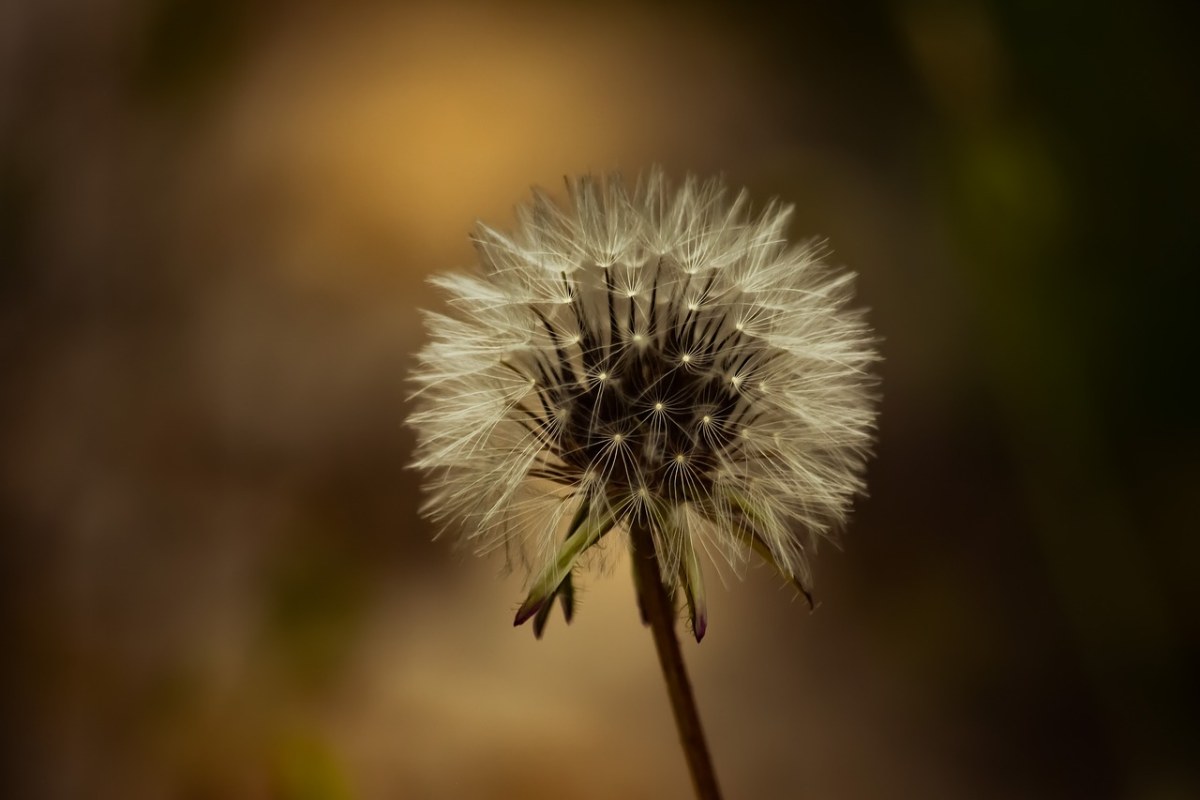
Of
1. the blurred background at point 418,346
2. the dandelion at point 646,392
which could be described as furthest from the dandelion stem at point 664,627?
the blurred background at point 418,346

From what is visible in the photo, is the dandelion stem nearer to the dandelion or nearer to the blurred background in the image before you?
the dandelion

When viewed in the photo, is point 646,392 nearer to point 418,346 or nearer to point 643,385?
point 643,385

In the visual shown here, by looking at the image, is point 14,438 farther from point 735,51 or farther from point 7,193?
point 735,51

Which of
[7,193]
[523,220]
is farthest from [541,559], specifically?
[7,193]

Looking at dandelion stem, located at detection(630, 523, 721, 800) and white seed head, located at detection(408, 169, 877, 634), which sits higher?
white seed head, located at detection(408, 169, 877, 634)

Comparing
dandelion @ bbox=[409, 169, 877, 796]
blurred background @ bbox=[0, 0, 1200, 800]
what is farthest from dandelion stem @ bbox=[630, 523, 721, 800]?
blurred background @ bbox=[0, 0, 1200, 800]

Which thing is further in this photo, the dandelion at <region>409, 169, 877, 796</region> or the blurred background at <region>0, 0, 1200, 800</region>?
the blurred background at <region>0, 0, 1200, 800</region>

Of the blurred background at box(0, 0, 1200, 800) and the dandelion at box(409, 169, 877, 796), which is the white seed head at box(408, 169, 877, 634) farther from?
the blurred background at box(0, 0, 1200, 800)
